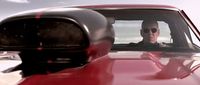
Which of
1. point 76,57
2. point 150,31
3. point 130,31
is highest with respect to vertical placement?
point 76,57

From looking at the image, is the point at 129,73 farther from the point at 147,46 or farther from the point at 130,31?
the point at 130,31

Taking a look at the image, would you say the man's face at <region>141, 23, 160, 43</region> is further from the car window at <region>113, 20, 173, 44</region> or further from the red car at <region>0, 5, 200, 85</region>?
the red car at <region>0, 5, 200, 85</region>

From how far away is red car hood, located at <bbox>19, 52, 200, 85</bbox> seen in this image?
195 cm

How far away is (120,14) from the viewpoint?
3600 millimetres

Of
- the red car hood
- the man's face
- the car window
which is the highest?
the red car hood

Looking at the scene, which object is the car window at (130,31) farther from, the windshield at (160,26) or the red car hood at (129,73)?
the red car hood at (129,73)

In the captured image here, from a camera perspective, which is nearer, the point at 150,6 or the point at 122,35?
the point at 150,6

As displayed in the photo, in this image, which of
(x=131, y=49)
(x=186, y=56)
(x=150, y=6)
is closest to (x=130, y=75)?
(x=186, y=56)

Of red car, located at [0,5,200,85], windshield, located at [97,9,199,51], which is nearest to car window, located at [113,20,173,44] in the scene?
windshield, located at [97,9,199,51]

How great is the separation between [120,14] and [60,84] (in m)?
1.71

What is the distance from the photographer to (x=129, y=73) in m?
2.06

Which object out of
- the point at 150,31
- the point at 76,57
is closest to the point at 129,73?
the point at 76,57

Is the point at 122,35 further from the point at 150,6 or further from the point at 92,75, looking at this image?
the point at 92,75

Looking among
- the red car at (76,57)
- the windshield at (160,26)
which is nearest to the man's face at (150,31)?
the windshield at (160,26)
